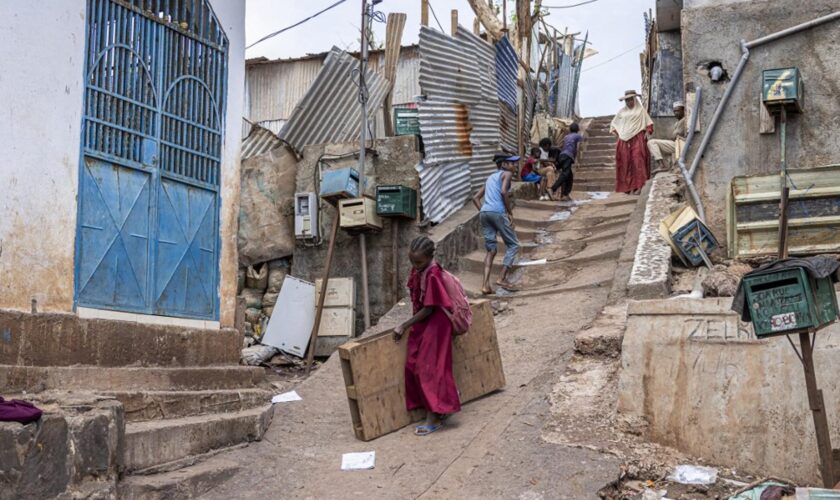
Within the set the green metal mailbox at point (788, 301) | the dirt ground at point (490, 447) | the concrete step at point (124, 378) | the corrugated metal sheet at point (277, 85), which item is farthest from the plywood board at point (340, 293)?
the corrugated metal sheet at point (277, 85)

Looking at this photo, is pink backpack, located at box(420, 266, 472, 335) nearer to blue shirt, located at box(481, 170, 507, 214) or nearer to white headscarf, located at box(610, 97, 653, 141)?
blue shirt, located at box(481, 170, 507, 214)

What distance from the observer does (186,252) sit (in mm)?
6902

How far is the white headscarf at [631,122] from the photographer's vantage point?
13570 millimetres

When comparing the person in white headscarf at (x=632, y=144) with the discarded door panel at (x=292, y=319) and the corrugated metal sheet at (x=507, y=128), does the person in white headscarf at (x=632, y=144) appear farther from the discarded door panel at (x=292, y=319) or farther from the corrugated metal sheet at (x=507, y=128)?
the discarded door panel at (x=292, y=319)

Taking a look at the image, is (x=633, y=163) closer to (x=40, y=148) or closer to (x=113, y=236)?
(x=113, y=236)

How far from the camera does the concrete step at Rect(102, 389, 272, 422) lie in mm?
5465

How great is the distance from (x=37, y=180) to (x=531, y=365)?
412 centimetres

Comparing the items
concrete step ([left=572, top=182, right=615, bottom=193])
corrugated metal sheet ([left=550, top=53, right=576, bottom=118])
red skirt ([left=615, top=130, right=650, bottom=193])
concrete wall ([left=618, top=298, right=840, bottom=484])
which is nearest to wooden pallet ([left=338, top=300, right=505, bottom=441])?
concrete wall ([left=618, top=298, right=840, bottom=484])

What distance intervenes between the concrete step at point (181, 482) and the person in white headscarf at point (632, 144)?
9.67 m

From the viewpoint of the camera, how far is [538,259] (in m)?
10.7

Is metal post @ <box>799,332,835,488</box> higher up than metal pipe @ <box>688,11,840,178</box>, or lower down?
lower down

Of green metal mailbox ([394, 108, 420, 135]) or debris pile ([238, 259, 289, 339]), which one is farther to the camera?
green metal mailbox ([394, 108, 420, 135])

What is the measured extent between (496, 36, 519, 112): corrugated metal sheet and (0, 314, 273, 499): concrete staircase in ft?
27.6

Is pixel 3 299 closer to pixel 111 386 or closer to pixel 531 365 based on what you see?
pixel 111 386
